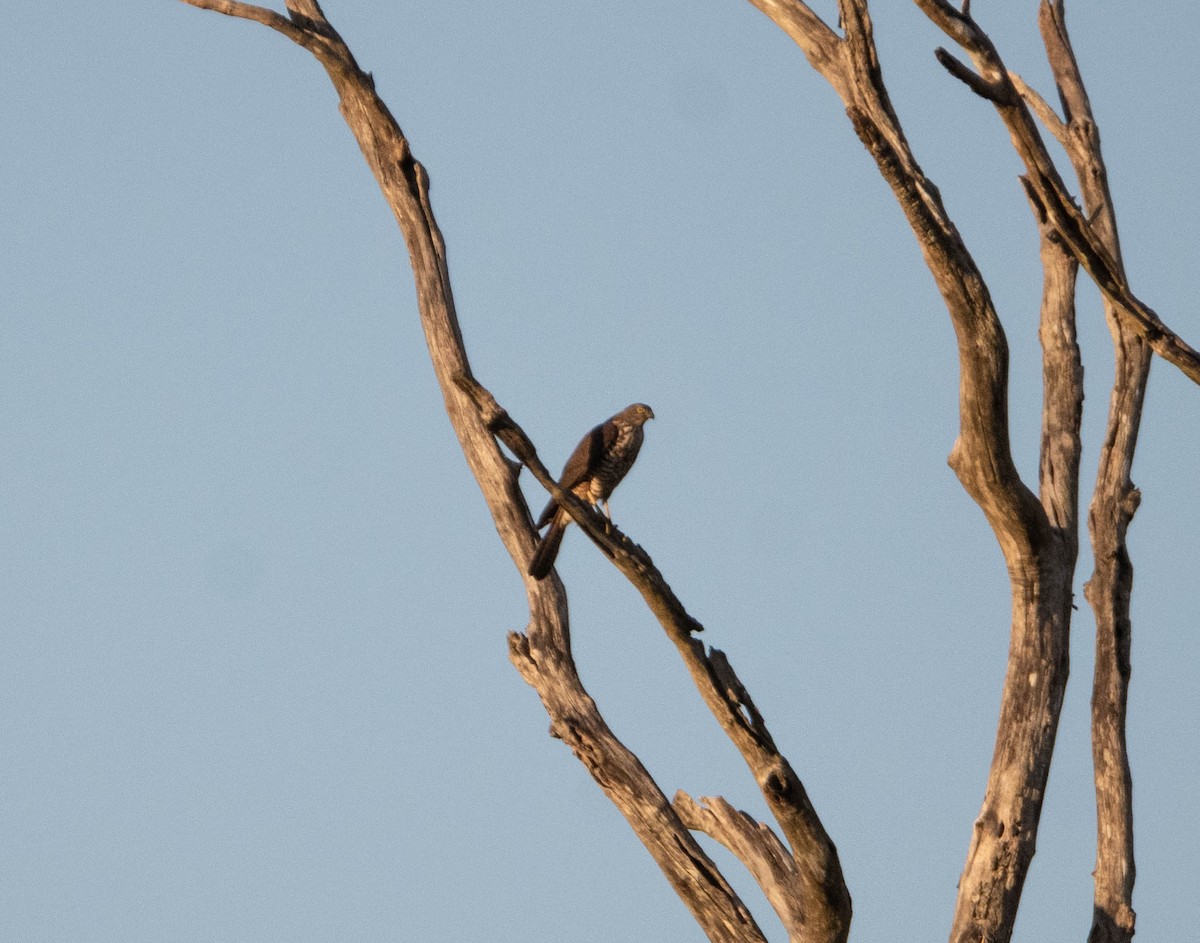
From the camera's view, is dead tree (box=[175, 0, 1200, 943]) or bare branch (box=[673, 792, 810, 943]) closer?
dead tree (box=[175, 0, 1200, 943])

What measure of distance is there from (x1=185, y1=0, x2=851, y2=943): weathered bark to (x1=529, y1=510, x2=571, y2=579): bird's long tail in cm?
6

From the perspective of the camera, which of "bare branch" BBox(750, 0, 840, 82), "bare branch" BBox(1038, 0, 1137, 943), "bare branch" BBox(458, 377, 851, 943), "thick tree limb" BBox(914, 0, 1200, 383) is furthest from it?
"bare branch" BBox(1038, 0, 1137, 943)

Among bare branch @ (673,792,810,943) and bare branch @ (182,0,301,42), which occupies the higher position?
bare branch @ (182,0,301,42)

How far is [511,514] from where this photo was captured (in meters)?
7.56

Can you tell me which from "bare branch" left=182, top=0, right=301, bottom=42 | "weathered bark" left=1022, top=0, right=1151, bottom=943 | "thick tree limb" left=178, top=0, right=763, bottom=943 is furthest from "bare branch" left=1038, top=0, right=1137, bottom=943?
"bare branch" left=182, top=0, right=301, bottom=42

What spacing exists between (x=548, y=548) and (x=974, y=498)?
6.57ft

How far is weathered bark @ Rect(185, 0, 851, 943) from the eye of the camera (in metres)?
5.70

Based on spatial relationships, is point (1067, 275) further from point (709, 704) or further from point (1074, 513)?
point (709, 704)

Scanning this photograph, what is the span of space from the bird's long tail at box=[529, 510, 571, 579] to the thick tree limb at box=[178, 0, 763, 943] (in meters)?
0.05

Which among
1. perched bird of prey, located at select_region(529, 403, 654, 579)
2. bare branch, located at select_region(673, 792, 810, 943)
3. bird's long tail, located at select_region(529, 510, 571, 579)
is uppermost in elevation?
perched bird of prey, located at select_region(529, 403, 654, 579)

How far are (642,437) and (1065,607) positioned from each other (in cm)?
324

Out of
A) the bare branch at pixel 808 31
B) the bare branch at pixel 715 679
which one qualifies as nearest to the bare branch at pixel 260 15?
the bare branch at pixel 808 31

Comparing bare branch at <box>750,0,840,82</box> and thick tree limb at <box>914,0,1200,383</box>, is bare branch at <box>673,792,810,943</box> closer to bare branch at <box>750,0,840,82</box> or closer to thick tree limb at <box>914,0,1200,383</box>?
thick tree limb at <box>914,0,1200,383</box>

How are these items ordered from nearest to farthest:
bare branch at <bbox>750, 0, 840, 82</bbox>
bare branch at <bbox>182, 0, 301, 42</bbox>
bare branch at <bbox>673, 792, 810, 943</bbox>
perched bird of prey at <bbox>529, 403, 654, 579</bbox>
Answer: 1. bare branch at <bbox>673, 792, 810, 943</bbox>
2. bare branch at <bbox>750, 0, 840, 82</bbox>
3. bare branch at <bbox>182, 0, 301, 42</bbox>
4. perched bird of prey at <bbox>529, 403, 654, 579</bbox>
